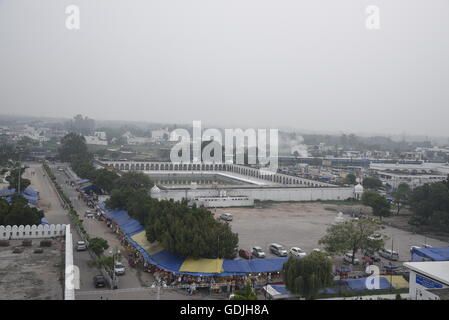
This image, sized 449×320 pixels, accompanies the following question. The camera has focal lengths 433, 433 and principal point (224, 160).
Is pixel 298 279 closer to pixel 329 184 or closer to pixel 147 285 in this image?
pixel 147 285

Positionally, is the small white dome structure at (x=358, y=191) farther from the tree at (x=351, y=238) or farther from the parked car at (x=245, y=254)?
the parked car at (x=245, y=254)

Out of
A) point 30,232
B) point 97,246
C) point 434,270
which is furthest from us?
point 30,232

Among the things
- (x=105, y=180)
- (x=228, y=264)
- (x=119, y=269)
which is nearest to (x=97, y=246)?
(x=119, y=269)

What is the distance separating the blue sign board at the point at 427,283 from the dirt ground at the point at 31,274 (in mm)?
7614

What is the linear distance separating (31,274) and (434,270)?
872 cm

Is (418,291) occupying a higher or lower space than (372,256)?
higher

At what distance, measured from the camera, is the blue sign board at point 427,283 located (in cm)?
929

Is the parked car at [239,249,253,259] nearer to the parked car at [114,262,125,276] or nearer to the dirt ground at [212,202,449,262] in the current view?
the dirt ground at [212,202,449,262]

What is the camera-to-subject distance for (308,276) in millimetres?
9328

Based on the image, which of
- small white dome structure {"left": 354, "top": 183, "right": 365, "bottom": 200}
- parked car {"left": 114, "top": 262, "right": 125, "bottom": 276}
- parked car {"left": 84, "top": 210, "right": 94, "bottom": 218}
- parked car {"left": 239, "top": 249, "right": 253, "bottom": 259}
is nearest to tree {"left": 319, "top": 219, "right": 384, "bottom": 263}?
parked car {"left": 239, "top": 249, "right": 253, "bottom": 259}

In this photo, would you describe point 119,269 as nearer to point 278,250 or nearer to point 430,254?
point 278,250

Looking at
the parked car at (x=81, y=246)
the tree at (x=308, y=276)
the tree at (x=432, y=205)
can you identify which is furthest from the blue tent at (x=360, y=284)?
the parked car at (x=81, y=246)
